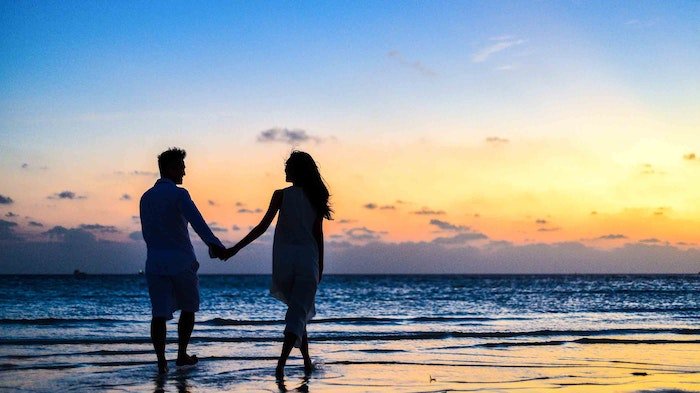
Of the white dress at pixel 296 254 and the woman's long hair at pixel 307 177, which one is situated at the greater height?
the woman's long hair at pixel 307 177

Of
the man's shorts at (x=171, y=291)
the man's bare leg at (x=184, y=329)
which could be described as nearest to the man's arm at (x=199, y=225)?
the man's shorts at (x=171, y=291)

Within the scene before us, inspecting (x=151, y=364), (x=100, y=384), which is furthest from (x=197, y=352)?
(x=100, y=384)

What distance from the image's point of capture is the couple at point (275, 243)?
21.8 ft

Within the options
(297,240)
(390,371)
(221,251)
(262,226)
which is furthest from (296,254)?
(390,371)

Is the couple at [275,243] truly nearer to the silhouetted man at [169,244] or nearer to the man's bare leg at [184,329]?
the silhouetted man at [169,244]

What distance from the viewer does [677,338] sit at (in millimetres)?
11945

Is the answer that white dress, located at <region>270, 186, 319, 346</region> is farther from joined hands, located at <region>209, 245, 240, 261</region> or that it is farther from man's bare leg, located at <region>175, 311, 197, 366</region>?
man's bare leg, located at <region>175, 311, 197, 366</region>

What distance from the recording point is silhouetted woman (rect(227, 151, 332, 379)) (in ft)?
21.8

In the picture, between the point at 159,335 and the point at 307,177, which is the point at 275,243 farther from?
the point at 159,335

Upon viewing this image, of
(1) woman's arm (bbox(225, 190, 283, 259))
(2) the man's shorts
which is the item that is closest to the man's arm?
(1) woman's arm (bbox(225, 190, 283, 259))

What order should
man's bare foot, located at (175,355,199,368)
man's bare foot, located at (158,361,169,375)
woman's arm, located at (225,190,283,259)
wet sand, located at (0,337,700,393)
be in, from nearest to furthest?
1. wet sand, located at (0,337,700,393)
2. woman's arm, located at (225,190,283,259)
3. man's bare foot, located at (158,361,169,375)
4. man's bare foot, located at (175,355,199,368)

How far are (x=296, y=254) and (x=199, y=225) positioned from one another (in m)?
0.92

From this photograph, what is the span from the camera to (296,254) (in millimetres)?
6656

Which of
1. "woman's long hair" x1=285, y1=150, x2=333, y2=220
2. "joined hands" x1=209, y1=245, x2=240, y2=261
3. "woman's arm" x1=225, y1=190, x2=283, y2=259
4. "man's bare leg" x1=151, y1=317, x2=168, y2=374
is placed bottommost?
"man's bare leg" x1=151, y1=317, x2=168, y2=374
